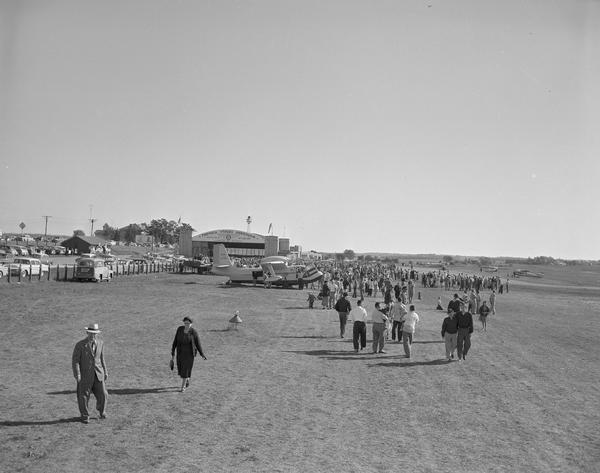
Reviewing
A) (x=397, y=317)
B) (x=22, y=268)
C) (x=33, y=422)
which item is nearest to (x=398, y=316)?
(x=397, y=317)

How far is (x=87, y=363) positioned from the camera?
8727mm

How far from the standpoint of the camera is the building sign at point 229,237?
91000 millimetres

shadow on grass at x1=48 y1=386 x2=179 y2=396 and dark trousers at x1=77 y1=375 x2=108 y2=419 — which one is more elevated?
dark trousers at x1=77 y1=375 x2=108 y2=419

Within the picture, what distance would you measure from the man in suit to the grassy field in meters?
0.32

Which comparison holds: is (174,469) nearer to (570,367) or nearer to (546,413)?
(546,413)

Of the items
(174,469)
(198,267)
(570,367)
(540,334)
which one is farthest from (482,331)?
(198,267)

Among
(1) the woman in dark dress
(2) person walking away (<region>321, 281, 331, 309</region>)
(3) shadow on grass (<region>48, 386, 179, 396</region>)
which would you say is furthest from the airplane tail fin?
(1) the woman in dark dress

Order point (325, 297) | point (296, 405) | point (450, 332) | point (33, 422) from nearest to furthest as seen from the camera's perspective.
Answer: point (33, 422) < point (296, 405) < point (450, 332) < point (325, 297)

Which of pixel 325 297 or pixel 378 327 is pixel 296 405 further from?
pixel 325 297

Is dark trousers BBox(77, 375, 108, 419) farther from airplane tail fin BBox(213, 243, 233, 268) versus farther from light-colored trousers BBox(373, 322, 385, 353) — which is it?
airplane tail fin BBox(213, 243, 233, 268)

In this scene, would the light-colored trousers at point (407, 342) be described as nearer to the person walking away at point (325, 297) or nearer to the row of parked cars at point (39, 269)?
the person walking away at point (325, 297)

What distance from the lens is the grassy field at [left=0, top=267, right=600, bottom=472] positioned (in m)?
7.55

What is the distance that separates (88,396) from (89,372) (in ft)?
1.41

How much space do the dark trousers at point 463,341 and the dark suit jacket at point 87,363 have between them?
415 inches
